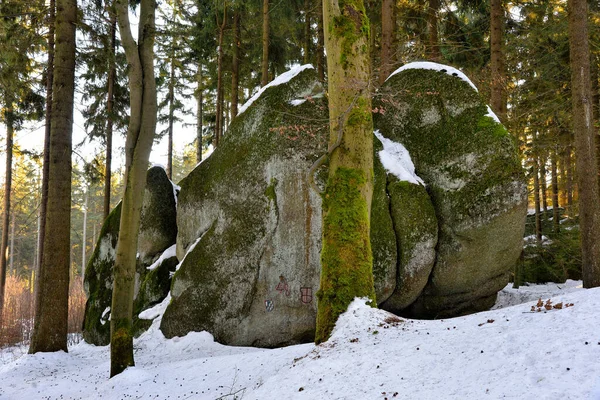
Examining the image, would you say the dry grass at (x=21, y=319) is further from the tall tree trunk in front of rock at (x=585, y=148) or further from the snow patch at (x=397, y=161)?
the tall tree trunk in front of rock at (x=585, y=148)

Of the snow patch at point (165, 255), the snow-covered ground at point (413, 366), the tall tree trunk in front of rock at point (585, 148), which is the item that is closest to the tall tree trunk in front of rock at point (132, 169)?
the snow-covered ground at point (413, 366)

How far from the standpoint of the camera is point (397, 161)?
8602mm

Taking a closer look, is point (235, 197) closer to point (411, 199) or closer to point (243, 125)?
point (243, 125)

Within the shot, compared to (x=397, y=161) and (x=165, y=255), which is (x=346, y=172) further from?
(x=165, y=255)

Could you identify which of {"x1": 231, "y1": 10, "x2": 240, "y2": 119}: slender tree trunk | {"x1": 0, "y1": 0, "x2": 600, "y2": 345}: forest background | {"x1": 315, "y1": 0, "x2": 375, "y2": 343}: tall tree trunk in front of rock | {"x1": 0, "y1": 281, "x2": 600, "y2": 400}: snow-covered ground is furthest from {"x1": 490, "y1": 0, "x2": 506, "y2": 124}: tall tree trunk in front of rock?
{"x1": 231, "y1": 10, "x2": 240, "y2": 119}: slender tree trunk

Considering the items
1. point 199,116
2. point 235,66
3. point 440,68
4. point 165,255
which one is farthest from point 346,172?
point 199,116

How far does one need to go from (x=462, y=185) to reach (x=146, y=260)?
26.8 ft

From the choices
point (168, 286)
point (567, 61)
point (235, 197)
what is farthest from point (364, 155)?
point (567, 61)

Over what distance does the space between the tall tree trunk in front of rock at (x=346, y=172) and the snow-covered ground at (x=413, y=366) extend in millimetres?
304

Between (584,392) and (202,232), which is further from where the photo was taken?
(202,232)

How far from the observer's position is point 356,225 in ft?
16.8

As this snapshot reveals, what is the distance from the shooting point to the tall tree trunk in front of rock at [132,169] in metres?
6.18

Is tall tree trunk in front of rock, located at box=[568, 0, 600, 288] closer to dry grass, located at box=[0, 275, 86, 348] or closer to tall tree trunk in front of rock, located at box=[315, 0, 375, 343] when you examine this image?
tall tree trunk in front of rock, located at box=[315, 0, 375, 343]

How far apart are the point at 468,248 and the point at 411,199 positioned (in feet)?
4.85
